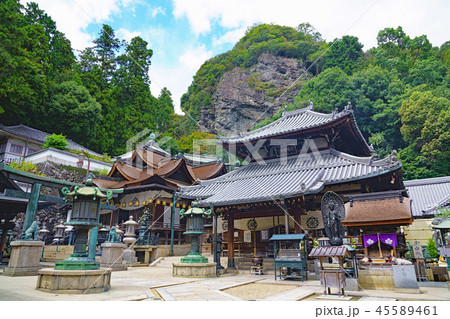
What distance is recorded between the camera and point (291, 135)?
17.0m

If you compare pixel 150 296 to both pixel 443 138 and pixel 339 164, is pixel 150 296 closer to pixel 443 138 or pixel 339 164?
pixel 339 164

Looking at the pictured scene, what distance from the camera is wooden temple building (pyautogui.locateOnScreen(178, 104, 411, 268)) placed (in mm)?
12125

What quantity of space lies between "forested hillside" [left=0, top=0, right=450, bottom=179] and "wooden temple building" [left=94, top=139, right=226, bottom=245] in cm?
1528

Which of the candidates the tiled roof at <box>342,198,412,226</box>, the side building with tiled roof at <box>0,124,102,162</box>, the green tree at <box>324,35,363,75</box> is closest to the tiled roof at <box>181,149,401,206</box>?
the tiled roof at <box>342,198,412,226</box>

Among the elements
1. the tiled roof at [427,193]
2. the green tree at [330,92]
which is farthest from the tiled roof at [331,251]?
the green tree at [330,92]

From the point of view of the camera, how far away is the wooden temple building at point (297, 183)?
12125 millimetres

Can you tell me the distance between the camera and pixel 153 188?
2528 cm

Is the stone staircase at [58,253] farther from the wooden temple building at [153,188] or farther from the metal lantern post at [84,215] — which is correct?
the metal lantern post at [84,215]

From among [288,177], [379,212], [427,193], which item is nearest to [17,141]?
[288,177]

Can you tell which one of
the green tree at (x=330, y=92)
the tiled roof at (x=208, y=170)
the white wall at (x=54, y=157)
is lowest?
the tiled roof at (x=208, y=170)

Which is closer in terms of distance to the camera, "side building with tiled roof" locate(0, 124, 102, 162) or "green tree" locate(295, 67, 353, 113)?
"side building with tiled roof" locate(0, 124, 102, 162)

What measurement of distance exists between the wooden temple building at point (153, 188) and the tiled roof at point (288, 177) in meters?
6.35

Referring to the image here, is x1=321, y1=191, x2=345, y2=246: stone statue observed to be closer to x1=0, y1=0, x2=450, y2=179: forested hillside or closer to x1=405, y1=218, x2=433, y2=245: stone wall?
x1=405, y1=218, x2=433, y2=245: stone wall

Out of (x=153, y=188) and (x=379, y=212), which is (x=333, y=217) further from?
(x=153, y=188)
